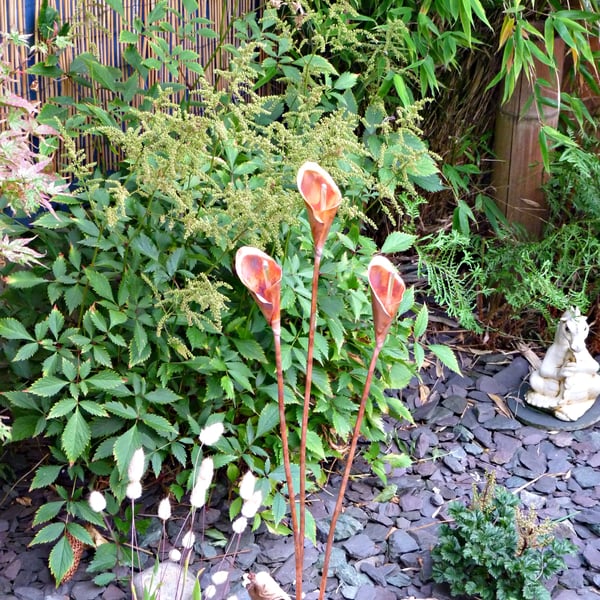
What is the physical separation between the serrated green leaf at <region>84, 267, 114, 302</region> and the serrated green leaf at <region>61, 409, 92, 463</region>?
0.94ft

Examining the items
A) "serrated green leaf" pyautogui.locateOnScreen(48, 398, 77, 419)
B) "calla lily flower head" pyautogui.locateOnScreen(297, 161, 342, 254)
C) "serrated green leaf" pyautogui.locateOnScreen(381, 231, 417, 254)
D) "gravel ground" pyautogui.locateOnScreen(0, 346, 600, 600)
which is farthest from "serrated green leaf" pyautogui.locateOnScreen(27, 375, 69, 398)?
"serrated green leaf" pyautogui.locateOnScreen(381, 231, 417, 254)

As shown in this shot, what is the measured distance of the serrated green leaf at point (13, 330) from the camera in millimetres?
1971

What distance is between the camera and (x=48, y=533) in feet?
6.64

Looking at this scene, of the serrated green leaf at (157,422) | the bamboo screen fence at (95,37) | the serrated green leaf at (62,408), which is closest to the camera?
the serrated green leaf at (62,408)

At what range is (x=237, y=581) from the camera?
84.4 inches

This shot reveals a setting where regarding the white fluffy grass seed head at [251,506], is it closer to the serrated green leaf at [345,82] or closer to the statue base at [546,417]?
the serrated green leaf at [345,82]

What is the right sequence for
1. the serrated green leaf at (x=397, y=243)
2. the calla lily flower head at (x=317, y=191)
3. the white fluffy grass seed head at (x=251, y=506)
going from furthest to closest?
the serrated green leaf at (x=397, y=243)
the white fluffy grass seed head at (x=251, y=506)
the calla lily flower head at (x=317, y=191)

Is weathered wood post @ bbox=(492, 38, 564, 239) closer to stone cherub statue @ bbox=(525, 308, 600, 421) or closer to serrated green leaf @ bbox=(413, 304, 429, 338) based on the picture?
stone cherub statue @ bbox=(525, 308, 600, 421)

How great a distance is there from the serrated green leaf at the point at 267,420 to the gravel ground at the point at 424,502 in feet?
1.15

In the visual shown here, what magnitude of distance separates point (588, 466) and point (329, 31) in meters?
1.62

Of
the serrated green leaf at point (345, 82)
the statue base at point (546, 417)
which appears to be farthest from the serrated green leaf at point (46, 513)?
the statue base at point (546, 417)

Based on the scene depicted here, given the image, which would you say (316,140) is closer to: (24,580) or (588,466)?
(24,580)

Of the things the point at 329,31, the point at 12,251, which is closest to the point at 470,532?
the point at 12,251

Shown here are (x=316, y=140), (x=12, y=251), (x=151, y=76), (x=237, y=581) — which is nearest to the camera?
(x=12, y=251)
